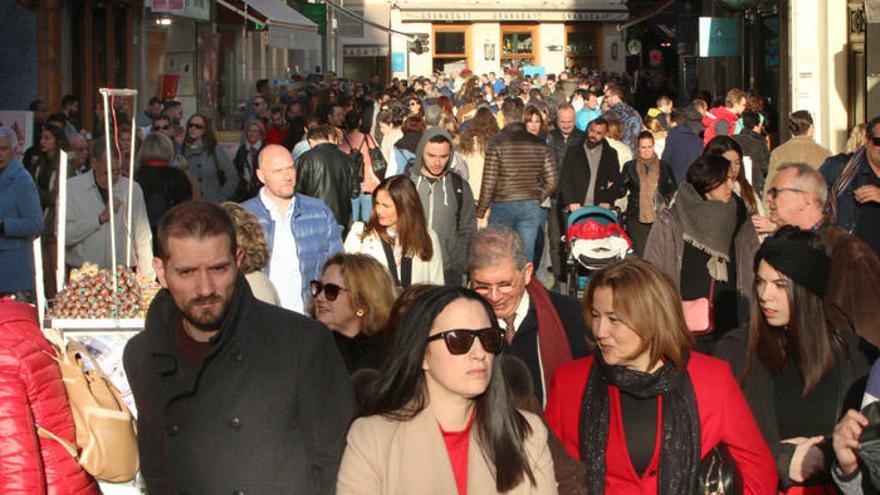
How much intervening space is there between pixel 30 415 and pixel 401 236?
4.96m

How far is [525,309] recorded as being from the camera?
20.2 feet

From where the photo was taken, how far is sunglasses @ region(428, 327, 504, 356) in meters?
4.22

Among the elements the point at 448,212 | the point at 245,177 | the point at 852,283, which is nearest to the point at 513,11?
the point at 245,177

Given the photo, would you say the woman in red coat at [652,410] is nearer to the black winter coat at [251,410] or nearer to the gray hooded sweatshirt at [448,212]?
the black winter coat at [251,410]

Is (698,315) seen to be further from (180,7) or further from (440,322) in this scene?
(180,7)

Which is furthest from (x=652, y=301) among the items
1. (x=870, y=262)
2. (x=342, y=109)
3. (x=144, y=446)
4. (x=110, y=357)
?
(x=342, y=109)

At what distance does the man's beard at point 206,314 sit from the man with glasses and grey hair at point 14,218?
5.81 metres

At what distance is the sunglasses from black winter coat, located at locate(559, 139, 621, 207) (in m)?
11.1

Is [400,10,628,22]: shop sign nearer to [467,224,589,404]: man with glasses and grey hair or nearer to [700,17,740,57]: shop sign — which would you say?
[700,17,740,57]: shop sign

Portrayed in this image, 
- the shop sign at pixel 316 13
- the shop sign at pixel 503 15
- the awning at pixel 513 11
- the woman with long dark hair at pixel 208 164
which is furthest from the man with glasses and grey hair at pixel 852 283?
the shop sign at pixel 503 15

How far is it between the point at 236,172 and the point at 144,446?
11.3 meters

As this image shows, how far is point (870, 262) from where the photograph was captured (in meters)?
5.75

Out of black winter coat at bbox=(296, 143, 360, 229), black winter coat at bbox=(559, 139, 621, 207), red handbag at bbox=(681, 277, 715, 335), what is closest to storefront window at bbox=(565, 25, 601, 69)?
black winter coat at bbox=(559, 139, 621, 207)

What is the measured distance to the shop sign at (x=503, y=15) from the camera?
269 ft
